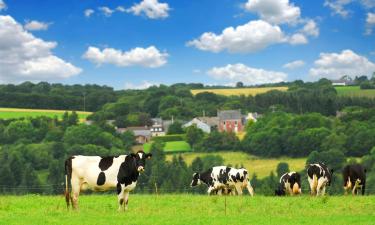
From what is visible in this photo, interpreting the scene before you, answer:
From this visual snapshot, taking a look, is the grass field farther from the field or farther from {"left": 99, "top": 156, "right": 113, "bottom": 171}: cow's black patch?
the field

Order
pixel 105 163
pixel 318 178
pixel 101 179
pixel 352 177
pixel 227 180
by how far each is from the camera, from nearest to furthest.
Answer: pixel 101 179
pixel 105 163
pixel 318 178
pixel 352 177
pixel 227 180

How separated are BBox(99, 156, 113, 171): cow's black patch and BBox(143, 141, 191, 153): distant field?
459 ft

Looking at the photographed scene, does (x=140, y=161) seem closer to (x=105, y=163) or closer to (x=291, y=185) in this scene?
(x=105, y=163)

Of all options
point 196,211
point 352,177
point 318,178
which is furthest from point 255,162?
point 196,211

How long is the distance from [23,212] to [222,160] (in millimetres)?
122836

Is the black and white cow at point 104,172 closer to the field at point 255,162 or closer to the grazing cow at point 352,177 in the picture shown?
the grazing cow at point 352,177

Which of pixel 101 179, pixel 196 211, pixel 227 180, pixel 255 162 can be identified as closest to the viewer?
pixel 196 211

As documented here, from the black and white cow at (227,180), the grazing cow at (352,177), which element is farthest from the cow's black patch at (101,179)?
the grazing cow at (352,177)

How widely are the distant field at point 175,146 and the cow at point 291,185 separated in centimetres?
12988

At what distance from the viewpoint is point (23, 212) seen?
20.6 metres

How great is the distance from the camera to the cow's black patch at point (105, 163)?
22.3 metres

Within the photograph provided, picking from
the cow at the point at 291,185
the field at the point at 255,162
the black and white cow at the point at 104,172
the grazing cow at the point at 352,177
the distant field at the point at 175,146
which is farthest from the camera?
the distant field at the point at 175,146

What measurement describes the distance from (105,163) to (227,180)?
11923 millimetres

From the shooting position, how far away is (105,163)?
73.4 ft
